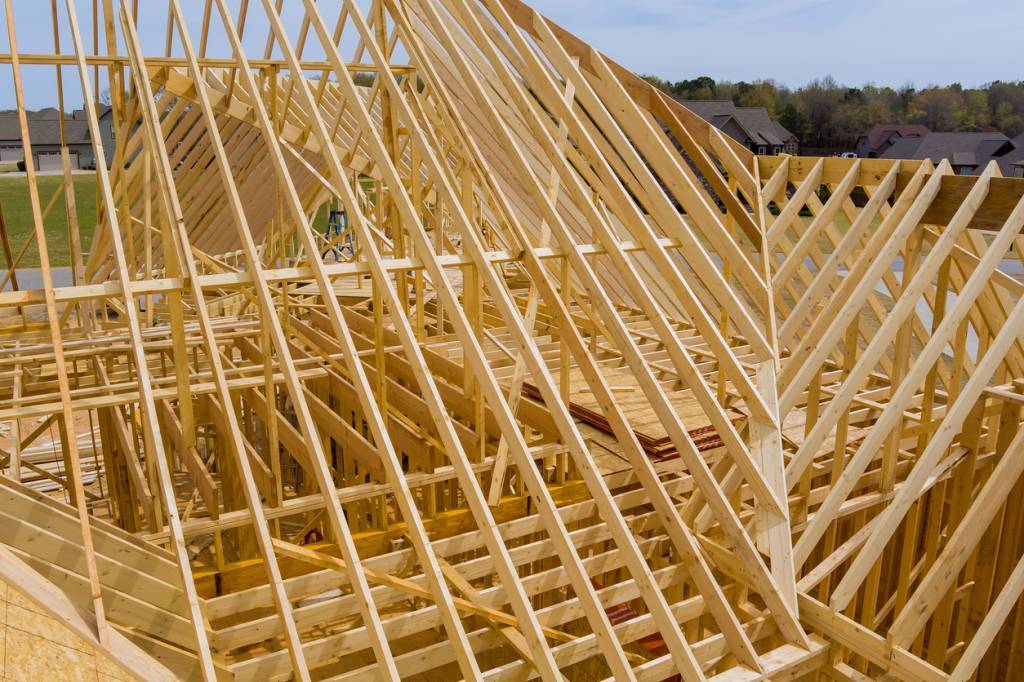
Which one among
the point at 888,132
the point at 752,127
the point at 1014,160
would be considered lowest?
the point at 1014,160

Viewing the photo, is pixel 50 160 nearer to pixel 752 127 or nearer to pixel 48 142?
pixel 48 142

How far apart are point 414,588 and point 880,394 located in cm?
623

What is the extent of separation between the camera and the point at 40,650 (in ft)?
11.6

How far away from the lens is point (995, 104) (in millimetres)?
67500

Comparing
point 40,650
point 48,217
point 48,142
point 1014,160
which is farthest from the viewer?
point 48,142

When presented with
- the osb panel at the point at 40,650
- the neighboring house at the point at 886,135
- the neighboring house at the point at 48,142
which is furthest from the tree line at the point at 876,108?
the osb panel at the point at 40,650

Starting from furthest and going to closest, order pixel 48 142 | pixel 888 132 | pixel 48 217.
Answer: pixel 48 142 → pixel 888 132 → pixel 48 217

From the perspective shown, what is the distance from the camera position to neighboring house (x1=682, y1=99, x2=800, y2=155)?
2343 inches

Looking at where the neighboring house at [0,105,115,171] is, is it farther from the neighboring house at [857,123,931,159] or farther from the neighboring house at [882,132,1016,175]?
the neighboring house at [882,132,1016,175]

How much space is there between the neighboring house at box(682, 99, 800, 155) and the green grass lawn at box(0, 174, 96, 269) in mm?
41904

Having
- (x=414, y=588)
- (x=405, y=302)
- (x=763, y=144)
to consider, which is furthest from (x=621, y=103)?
(x=763, y=144)

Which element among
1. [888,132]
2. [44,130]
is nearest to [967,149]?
[888,132]

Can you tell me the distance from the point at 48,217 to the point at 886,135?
56.7m

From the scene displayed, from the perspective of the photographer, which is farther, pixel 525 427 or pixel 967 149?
pixel 967 149
